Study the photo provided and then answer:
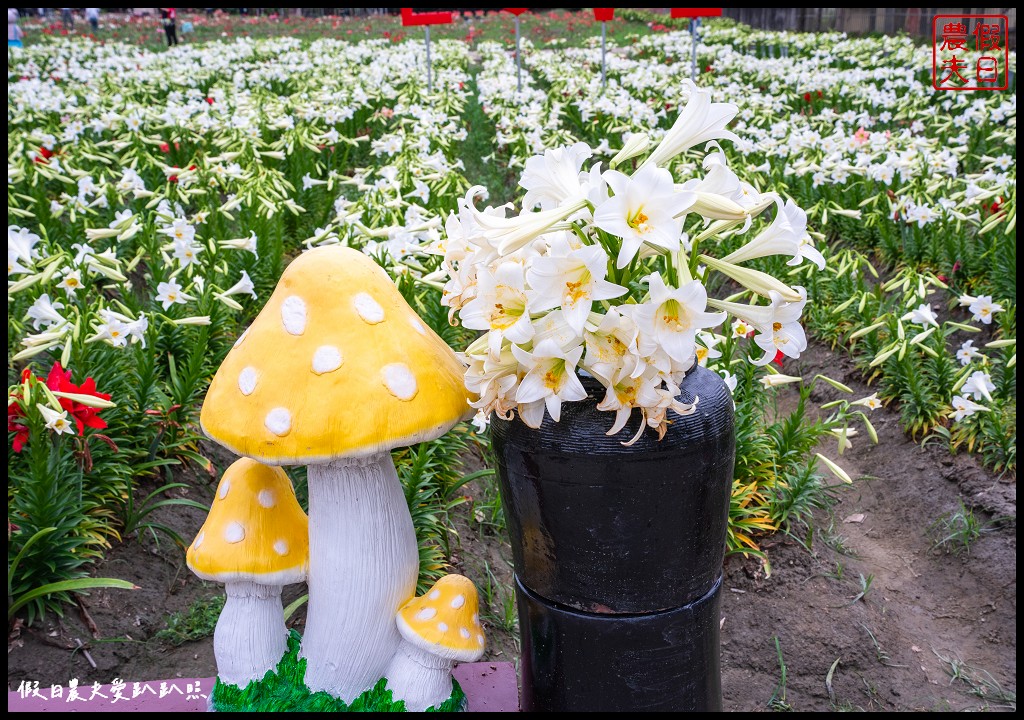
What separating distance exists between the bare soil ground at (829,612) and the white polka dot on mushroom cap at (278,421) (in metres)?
1.52

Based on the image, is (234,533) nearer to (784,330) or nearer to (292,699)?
(292,699)

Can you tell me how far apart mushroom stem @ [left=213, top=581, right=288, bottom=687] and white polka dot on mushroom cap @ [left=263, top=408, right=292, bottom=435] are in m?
0.54

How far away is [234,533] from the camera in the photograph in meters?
2.01

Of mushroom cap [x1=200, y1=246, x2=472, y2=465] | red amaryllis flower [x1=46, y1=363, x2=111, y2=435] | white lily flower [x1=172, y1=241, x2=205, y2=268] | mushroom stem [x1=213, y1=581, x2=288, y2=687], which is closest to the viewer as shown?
mushroom cap [x1=200, y1=246, x2=472, y2=465]

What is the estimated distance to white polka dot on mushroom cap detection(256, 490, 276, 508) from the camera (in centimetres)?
204

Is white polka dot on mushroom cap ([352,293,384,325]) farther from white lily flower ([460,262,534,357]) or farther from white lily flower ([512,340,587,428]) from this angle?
white lily flower ([512,340,587,428])

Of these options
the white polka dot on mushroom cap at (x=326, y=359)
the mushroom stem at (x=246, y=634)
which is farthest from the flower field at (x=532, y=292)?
the mushroom stem at (x=246, y=634)

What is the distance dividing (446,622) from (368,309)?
77cm

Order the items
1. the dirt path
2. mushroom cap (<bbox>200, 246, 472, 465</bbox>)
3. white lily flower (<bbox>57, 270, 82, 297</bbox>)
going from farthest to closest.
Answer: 1. white lily flower (<bbox>57, 270, 82, 297</bbox>)
2. the dirt path
3. mushroom cap (<bbox>200, 246, 472, 465</bbox>)

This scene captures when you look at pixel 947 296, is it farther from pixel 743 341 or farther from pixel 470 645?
pixel 470 645

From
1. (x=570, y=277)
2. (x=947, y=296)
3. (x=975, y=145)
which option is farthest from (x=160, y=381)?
(x=975, y=145)

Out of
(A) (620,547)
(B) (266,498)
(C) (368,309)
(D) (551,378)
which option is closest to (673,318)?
(D) (551,378)
